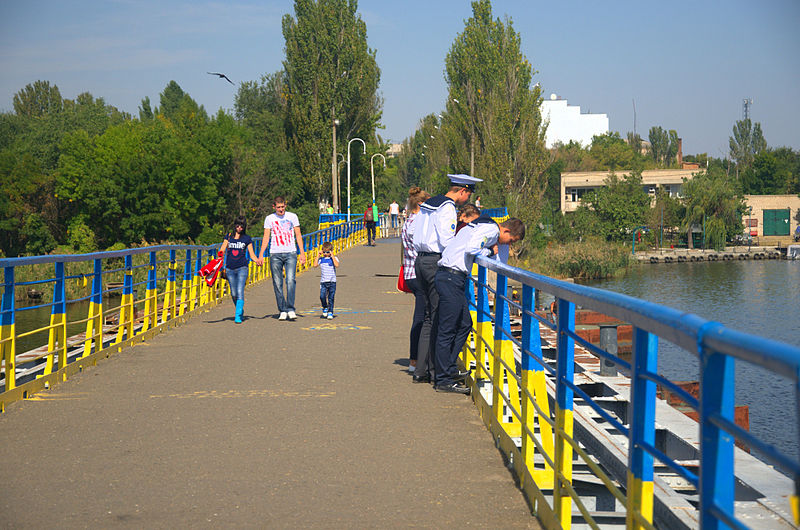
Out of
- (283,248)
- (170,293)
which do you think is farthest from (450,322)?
(170,293)

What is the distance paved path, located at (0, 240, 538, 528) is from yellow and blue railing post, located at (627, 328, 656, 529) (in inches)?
64.8

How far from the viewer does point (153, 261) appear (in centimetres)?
1284

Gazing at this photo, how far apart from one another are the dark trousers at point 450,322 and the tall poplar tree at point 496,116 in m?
52.1


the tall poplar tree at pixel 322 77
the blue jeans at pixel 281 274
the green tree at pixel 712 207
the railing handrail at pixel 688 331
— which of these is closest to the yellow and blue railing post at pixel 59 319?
the blue jeans at pixel 281 274

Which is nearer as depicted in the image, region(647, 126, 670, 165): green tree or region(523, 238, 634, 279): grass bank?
region(523, 238, 634, 279): grass bank

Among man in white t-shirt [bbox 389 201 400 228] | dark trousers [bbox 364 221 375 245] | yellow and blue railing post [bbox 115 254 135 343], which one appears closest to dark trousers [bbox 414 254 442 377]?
yellow and blue railing post [bbox 115 254 135 343]

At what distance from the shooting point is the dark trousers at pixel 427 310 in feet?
27.3

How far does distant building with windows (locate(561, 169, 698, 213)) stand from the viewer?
105 m

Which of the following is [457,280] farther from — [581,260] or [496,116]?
[581,260]

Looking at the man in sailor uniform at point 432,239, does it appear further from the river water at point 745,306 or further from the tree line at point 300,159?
the tree line at point 300,159

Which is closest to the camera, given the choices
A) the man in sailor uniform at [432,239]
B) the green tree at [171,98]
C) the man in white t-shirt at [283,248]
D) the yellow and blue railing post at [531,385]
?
the yellow and blue railing post at [531,385]

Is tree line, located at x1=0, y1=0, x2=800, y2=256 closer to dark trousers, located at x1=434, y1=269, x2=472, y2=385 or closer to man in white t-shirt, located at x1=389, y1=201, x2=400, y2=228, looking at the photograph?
man in white t-shirt, located at x1=389, y1=201, x2=400, y2=228

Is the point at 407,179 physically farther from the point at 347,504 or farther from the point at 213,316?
the point at 347,504

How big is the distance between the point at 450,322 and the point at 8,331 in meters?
3.78
